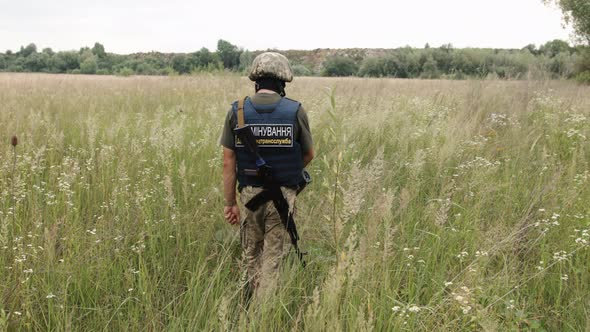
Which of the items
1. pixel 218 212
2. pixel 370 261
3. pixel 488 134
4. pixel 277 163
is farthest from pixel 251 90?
pixel 370 261

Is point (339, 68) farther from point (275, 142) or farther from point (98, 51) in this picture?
point (98, 51)

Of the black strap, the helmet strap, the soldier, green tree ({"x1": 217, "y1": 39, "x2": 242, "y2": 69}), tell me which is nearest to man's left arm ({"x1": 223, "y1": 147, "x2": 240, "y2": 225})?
the soldier

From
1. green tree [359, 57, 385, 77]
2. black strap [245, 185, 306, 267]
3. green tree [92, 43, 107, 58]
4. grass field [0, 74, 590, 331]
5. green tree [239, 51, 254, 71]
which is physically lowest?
grass field [0, 74, 590, 331]

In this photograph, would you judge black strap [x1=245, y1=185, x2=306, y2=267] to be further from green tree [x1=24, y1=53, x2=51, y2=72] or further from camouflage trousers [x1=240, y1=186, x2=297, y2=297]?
green tree [x1=24, y1=53, x2=51, y2=72]

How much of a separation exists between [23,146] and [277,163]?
3105mm

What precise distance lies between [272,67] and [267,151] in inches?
21.8

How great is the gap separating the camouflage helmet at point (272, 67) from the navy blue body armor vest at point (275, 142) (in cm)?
18

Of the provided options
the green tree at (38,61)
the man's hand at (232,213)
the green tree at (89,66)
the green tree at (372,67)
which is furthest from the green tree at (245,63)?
the green tree at (38,61)

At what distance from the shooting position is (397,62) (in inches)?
1011

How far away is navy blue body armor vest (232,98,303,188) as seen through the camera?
→ 269 centimetres

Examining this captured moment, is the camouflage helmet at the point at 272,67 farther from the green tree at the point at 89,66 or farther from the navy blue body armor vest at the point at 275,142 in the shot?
the green tree at the point at 89,66

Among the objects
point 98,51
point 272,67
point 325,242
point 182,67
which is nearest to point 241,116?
point 272,67

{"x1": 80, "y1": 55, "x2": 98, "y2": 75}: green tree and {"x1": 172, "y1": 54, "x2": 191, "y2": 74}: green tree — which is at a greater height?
{"x1": 80, "y1": 55, "x2": 98, "y2": 75}: green tree

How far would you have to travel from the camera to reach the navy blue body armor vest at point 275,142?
2.69 meters
